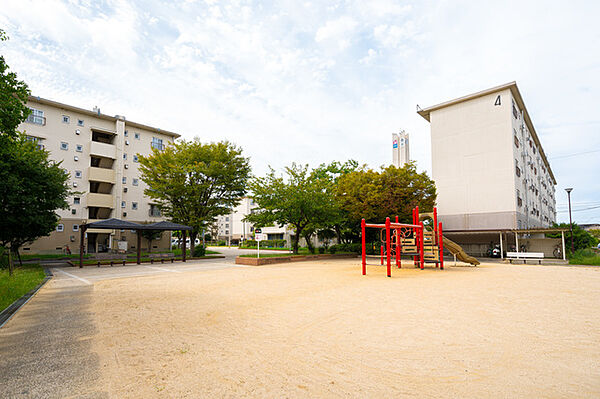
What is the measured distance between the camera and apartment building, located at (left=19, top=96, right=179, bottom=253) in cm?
3136

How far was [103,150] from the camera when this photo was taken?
34.8m

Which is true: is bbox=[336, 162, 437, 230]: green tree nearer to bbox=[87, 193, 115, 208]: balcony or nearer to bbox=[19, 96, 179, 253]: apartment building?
bbox=[19, 96, 179, 253]: apartment building

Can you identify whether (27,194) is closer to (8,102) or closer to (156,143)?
(8,102)

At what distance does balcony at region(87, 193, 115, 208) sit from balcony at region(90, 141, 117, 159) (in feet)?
14.4

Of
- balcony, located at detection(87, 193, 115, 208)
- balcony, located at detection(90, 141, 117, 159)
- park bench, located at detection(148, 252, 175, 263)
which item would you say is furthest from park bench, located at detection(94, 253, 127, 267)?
balcony, located at detection(90, 141, 117, 159)

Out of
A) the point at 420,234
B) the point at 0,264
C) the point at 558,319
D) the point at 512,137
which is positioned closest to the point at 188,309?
the point at 558,319

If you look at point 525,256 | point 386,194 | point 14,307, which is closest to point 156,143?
point 386,194

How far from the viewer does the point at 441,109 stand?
110ft

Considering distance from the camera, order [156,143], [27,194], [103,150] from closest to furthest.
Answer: [27,194]
[103,150]
[156,143]

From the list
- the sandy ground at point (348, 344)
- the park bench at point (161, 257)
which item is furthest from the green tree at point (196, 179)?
the sandy ground at point (348, 344)

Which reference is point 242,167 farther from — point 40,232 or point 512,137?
point 512,137

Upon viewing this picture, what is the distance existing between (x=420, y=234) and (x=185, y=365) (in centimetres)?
1562

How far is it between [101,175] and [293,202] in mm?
23738

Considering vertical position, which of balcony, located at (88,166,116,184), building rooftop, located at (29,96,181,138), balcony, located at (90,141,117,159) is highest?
building rooftop, located at (29,96,181,138)
